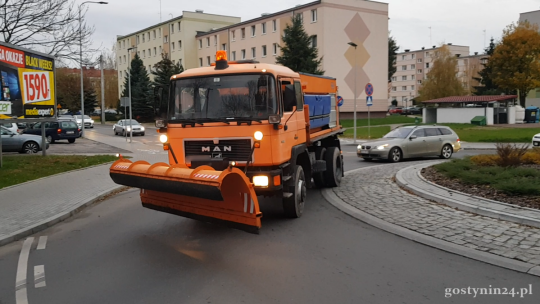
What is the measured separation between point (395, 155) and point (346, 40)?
117 feet

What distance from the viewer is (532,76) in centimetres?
4697

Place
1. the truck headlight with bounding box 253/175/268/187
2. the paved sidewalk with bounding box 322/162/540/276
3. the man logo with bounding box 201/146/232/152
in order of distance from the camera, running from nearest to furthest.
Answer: the paved sidewalk with bounding box 322/162/540/276, the truck headlight with bounding box 253/175/268/187, the man logo with bounding box 201/146/232/152

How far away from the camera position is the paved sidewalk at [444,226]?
5.78 m

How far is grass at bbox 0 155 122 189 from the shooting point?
1360cm

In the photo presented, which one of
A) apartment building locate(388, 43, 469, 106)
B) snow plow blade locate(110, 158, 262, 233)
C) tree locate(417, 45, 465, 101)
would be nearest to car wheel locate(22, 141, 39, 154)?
snow plow blade locate(110, 158, 262, 233)

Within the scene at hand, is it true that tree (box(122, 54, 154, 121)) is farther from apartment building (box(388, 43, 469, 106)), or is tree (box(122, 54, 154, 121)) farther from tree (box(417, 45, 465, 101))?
apartment building (box(388, 43, 469, 106))

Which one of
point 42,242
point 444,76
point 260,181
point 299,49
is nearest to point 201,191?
point 260,181

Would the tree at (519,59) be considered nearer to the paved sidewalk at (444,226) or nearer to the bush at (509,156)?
the bush at (509,156)

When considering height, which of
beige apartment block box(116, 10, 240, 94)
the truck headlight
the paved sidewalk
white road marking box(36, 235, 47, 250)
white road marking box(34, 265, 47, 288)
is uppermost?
beige apartment block box(116, 10, 240, 94)

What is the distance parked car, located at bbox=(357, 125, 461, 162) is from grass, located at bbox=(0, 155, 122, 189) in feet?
36.5

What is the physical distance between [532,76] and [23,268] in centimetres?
5247

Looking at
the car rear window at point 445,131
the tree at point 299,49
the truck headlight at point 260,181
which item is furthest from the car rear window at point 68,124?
the truck headlight at point 260,181

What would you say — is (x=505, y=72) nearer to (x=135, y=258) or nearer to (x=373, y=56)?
(x=373, y=56)

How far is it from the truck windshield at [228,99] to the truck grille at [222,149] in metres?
0.38
